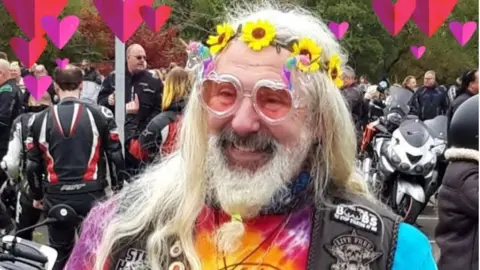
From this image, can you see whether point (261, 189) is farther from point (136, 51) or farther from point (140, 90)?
point (136, 51)

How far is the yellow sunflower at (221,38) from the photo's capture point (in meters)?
1.93

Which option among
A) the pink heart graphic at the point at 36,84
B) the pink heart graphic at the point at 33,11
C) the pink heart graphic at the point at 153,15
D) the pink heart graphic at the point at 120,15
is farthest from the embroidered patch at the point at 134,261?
the pink heart graphic at the point at 33,11

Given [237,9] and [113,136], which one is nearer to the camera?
[237,9]

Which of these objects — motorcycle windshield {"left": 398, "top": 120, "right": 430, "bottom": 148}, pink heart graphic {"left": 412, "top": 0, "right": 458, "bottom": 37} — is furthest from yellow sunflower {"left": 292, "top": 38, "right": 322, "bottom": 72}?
pink heart graphic {"left": 412, "top": 0, "right": 458, "bottom": 37}

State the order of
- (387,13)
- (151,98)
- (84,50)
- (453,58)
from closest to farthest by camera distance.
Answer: (151,98) → (387,13) → (84,50) → (453,58)

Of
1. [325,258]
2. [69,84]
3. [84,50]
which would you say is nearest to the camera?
[325,258]

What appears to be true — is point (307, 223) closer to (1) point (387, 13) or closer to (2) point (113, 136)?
(2) point (113, 136)

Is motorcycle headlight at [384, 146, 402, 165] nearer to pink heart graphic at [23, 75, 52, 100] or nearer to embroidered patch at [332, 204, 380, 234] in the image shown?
pink heart graphic at [23, 75, 52, 100]

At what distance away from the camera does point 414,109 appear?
12703 mm

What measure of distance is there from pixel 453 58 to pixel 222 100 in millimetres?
41070

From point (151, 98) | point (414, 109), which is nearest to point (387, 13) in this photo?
point (414, 109)

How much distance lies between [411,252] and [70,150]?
13.9 ft

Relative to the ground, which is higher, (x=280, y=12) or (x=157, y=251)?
(x=280, y=12)

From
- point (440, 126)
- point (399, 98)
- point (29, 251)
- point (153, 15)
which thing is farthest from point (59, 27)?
point (29, 251)
